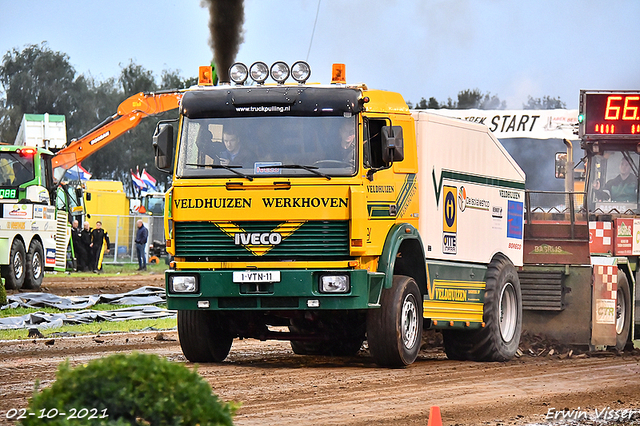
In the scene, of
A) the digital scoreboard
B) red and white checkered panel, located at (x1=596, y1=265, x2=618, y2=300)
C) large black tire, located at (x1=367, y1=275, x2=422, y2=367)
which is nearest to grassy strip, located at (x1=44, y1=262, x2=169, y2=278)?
the digital scoreboard

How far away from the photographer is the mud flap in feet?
49.1

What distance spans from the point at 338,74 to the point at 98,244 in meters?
24.2

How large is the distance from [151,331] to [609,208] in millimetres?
8332

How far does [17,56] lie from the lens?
77.2 m

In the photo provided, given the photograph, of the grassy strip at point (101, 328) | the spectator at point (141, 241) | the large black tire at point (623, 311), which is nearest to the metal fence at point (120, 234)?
the spectator at point (141, 241)

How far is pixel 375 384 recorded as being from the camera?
1019cm

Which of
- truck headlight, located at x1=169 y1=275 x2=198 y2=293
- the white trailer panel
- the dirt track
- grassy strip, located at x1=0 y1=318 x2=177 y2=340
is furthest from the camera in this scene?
grassy strip, located at x1=0 y1=318 x2=177 y2=340

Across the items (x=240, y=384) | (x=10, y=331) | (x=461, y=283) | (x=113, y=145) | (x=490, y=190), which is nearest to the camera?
(x=240, y=384)

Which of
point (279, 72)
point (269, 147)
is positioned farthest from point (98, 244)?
point (269, 147)

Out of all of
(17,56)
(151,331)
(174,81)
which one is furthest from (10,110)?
(151,331)

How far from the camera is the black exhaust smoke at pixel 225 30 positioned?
1839 cm

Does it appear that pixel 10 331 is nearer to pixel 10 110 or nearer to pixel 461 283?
pixel 461 283

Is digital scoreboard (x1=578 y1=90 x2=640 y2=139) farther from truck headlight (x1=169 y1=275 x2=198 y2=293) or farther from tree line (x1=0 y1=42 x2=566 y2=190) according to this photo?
tree line (x1=0 y1=42 x2=566 y2=190)

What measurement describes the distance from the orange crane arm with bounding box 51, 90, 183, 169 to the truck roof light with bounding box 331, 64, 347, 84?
2198 centimetres
